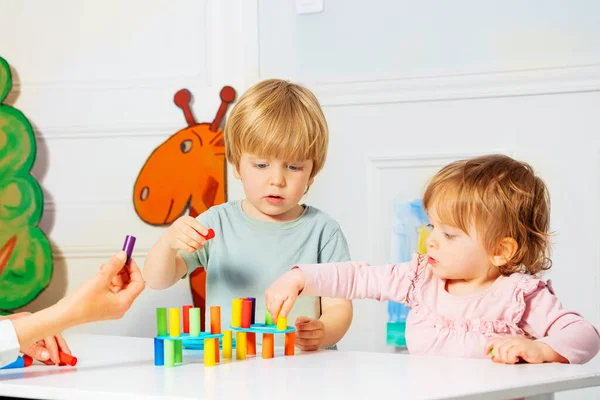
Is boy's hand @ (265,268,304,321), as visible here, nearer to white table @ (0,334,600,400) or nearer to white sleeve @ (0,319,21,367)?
white table @ (0,334,600,400)

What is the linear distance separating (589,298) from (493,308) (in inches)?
39.2

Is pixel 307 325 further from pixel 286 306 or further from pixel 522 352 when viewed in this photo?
pixel 522 352

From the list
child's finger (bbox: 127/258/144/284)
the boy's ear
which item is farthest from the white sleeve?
the boy's ear

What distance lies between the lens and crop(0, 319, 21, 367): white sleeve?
3.29ft

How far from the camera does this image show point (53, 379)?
98 centimetres

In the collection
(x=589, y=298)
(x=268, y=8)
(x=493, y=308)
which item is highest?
(x=268, y=8)

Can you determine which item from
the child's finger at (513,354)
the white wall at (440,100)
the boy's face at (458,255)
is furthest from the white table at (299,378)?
the white wall at (440,100)

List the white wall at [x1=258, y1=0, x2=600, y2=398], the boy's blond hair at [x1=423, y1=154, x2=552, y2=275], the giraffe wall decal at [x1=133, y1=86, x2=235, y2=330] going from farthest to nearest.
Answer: the giraffe wall decal at [x1=133, y1=86, x2=235, y2=330], the white wall at [x1=258, y1=0, x2=600, y2=398], the boy's blond hair at [x1=423, y1=154, x2=552, y2=275]

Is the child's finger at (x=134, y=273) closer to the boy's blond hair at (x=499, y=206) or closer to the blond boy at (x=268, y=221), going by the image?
the blond boy at (x=268, y=221)

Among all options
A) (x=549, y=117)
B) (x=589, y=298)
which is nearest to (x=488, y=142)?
(x=549, y=117)

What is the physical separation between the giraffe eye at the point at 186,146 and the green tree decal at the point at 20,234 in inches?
18.6

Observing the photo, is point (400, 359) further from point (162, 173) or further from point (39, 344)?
point (162, 173)

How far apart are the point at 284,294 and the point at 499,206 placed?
360mm

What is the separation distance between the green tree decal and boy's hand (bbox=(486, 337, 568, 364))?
5.73ft
